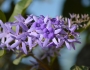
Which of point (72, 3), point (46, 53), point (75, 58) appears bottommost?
point (75, 58)

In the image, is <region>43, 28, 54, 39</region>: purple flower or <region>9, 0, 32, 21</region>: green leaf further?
<region>9, 0, 32, 21</region>: green leaf

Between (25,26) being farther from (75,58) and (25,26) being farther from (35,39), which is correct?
(75,58)

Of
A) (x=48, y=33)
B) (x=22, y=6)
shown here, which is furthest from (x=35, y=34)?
(x=22, y=6)

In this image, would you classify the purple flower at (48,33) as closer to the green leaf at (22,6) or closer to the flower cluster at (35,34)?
the flower cluster at (35,34)

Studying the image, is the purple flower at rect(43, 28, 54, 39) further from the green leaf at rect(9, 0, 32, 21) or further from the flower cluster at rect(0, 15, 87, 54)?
the green leaf at rect(9, 0, 32, 21)

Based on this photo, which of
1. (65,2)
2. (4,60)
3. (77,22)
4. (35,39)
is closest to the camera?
(35,39)

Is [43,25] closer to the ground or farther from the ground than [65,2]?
farther from the ground

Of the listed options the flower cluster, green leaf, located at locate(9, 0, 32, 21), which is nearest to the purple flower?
the flower cluster

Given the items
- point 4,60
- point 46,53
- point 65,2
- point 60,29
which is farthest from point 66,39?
point 65,2
